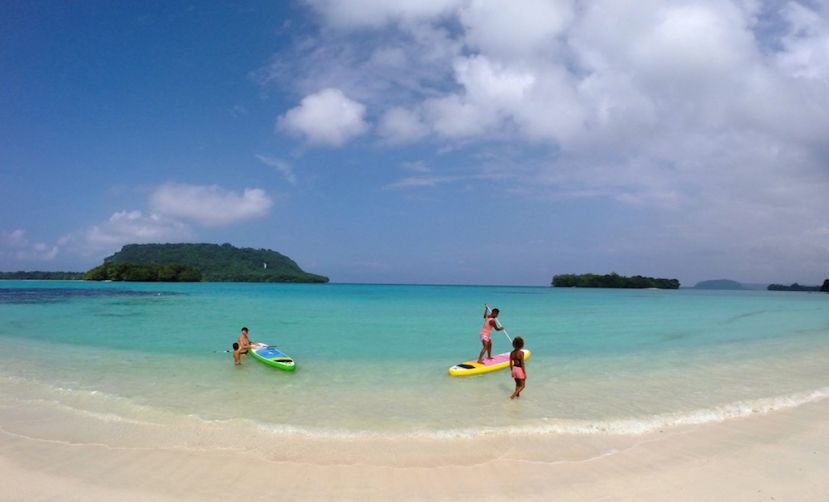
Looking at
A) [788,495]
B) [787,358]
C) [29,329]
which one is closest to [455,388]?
[788,495]

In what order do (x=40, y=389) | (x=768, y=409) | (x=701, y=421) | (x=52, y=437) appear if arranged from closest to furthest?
(x=52, y=437) < (x=701, y=421) < (x=768, y=409) < (x=40, y=389)

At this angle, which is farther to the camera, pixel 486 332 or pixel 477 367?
pixel 486 332

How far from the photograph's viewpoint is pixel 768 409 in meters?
9.14

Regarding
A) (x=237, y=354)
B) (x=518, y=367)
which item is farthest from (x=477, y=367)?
(x=237, y=354)

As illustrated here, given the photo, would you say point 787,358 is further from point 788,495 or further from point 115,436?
point 115,436

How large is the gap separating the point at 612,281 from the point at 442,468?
148279 millimetres

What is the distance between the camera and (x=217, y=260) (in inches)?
5910

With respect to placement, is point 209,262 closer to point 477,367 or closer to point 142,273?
point 142,273

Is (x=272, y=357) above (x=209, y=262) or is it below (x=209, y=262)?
below

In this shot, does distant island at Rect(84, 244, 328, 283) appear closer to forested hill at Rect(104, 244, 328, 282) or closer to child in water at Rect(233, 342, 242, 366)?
forested hill at Rect(104, 244, 328, 282)

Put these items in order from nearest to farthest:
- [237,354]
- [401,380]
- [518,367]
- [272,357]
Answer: [518,367] → [401,380] → [272,357] → [237,354]

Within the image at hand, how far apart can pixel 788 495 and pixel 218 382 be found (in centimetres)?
1079

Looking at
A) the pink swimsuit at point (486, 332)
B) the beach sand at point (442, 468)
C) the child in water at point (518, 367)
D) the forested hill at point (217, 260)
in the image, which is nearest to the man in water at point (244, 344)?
the beach sand at point (442, 468)

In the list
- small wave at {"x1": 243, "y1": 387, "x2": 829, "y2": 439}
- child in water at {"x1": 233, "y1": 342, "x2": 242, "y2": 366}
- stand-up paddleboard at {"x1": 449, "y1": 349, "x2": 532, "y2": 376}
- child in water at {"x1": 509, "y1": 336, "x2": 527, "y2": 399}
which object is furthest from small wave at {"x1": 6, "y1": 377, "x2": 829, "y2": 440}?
child in water at {"x1": 233, "y1": 342, "x2": 242, "y2": 366}
